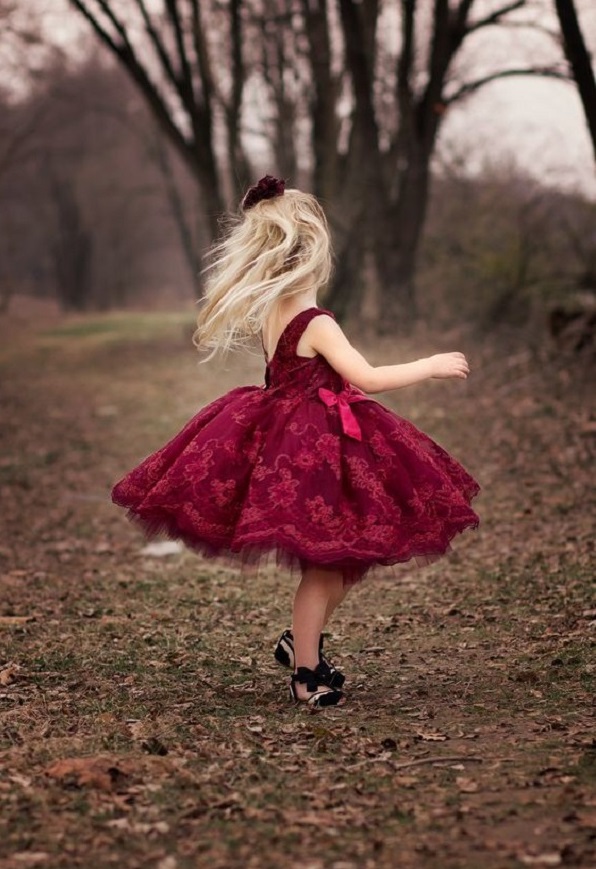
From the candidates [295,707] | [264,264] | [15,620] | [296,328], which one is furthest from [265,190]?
[15,620]

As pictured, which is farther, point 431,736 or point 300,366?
point 300,366

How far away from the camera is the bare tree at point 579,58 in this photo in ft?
31.4

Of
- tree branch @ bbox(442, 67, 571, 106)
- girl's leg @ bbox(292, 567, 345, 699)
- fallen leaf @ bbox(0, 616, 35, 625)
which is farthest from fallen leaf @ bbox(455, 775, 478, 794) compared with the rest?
tree branch @ bbox(442, 67, 571, 106)

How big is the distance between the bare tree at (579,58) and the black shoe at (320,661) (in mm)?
6741

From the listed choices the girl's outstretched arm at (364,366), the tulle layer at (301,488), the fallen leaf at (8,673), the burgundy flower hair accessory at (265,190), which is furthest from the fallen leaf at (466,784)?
the burgundy flower hair accessory at (265,190)

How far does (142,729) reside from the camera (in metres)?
4.06

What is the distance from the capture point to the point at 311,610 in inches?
169

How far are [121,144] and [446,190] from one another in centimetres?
2691

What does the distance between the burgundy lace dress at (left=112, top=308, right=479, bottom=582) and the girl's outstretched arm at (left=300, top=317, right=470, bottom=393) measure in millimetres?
60

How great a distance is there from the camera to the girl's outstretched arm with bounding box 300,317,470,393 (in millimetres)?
4285

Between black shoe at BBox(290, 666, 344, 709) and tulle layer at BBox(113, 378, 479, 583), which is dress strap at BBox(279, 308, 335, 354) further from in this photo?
black shoe at BBox(290, 666, 344, 709)

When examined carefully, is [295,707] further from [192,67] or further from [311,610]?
[192,67]

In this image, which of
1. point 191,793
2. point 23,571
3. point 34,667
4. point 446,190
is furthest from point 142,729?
point 446,190

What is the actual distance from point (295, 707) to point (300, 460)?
0.91 m
